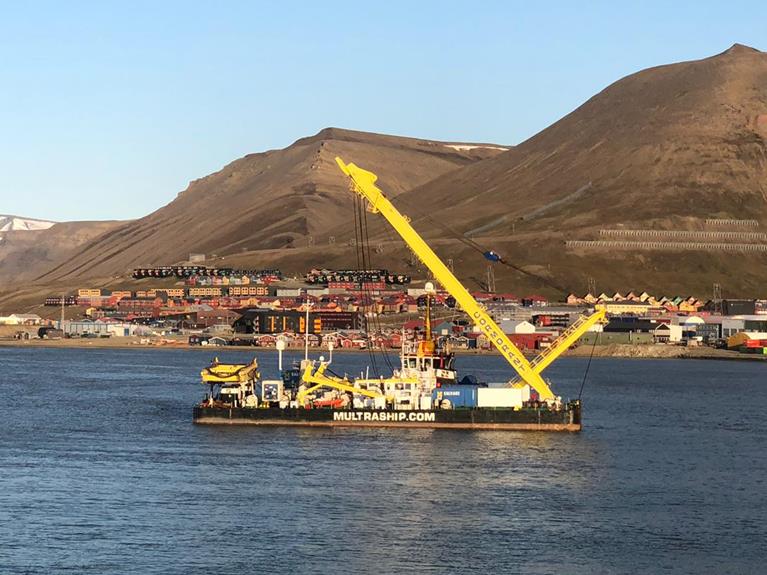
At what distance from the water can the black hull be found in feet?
4.93

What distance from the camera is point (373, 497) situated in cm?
6256

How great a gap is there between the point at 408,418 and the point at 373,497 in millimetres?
24599

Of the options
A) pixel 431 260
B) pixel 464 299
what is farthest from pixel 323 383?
pixel 464 299

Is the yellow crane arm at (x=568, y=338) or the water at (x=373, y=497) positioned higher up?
the yellow crane arm at (x=568, y=338)

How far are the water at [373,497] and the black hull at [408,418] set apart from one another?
1501 mm

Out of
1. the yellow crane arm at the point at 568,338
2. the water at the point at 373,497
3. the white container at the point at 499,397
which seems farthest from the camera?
the yellow crane arm at the point at 568,338

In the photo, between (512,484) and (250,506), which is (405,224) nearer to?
(512,484)

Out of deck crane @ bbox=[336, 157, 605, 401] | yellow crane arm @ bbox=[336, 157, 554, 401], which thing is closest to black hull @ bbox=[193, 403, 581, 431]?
deck crane @ bbox=[336, 157, 605, 401]

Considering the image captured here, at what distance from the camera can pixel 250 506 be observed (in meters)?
60.2

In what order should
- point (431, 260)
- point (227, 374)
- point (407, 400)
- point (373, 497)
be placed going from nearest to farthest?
point (373, 497) → point (407, 400) → point (227, 374) → point (431, 260)

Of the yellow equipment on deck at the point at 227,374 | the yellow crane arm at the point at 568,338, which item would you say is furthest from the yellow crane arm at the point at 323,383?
the yellow crane arm at the point at 568,338

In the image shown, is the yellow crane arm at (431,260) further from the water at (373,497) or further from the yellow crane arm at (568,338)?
the water at (373,497)

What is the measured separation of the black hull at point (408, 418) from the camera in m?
86.8

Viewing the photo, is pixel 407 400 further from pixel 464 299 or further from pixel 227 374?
pixel 227 374
